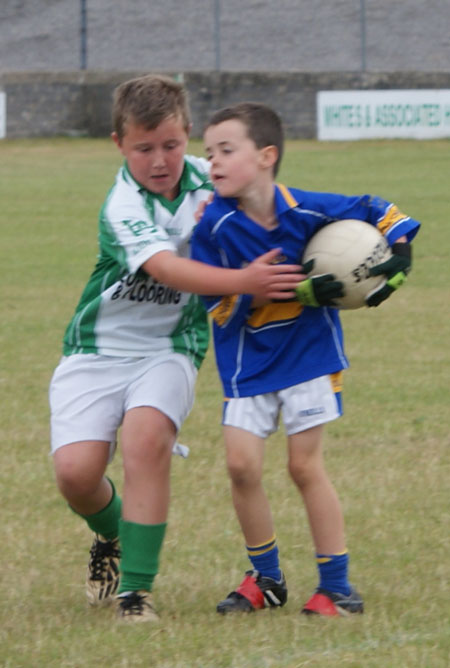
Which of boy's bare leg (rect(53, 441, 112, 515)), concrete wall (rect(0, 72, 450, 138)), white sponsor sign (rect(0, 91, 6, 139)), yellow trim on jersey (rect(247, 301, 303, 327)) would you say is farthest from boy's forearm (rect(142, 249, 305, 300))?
white sponsor sign (rect(0, 91, 6, 139))

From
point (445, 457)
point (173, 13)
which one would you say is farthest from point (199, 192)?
point (173, 13)

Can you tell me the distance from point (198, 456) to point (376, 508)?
4.11 feet

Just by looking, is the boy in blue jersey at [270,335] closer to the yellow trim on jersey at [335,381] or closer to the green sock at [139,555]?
the yellow trim on jersey at [335,381]

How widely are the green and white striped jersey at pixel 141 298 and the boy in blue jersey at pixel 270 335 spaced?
0.73 feet

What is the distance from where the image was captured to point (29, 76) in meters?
29.2

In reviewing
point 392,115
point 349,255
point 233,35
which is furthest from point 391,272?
point 233,35

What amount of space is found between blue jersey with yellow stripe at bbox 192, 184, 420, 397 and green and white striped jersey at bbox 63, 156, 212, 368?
21cm

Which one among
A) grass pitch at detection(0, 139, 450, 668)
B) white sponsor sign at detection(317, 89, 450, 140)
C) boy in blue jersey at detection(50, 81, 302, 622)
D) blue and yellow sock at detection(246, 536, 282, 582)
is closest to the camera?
grass pitch at detection(0, 139, 450, 668)

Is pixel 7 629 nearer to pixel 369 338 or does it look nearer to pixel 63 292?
pixel 369 338

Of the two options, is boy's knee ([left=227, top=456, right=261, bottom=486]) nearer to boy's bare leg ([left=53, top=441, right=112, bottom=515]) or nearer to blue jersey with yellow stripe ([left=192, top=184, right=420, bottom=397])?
blue jersey with yellow stripe ([left=192, top=184, right=420, bottom=397])

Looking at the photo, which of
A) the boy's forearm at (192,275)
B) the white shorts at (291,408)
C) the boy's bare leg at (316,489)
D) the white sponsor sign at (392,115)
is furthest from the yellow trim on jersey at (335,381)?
the white sponsor sign at (392,115)

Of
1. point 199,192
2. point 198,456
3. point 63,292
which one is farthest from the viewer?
point 63,292

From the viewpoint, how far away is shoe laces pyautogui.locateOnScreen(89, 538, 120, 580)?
14.3 ft

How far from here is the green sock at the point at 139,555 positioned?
4027 mm
